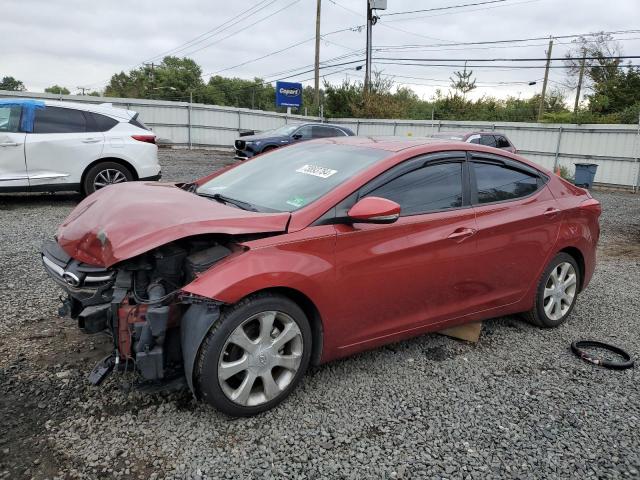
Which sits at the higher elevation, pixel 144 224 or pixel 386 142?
pixel 386 142

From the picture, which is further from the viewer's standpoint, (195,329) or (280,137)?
(280,137)

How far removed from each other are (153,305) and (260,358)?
0.64 meters

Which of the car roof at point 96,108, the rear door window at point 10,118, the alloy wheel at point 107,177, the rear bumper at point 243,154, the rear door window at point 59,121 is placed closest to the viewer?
the rear door window at point 10,118

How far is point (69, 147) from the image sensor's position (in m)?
7.71

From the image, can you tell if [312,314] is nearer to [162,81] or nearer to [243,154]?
[243,154]

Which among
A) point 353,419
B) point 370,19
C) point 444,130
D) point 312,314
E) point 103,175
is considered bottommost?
point 353,419

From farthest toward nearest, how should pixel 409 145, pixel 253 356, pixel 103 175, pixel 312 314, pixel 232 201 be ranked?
pixel 103 175, pixel 409 145, pixel 232 201, pixel 312 314, pixel 253 356

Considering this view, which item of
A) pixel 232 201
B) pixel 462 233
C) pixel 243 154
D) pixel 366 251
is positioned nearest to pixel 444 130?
pixel 243 154

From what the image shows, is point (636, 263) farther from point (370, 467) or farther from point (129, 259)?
point (129, 259)

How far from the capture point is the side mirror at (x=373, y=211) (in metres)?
2.82

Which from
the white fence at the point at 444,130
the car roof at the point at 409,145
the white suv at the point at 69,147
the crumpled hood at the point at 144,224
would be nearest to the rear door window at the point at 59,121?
the white suv at the point at 69,147

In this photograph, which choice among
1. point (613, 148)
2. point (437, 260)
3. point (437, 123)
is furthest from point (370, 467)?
point (437, 123)

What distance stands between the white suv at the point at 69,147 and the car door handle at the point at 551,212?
6514 millimetres

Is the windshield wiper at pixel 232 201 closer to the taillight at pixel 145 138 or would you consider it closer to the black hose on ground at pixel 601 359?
the black hose on ground at pixel 601 359
